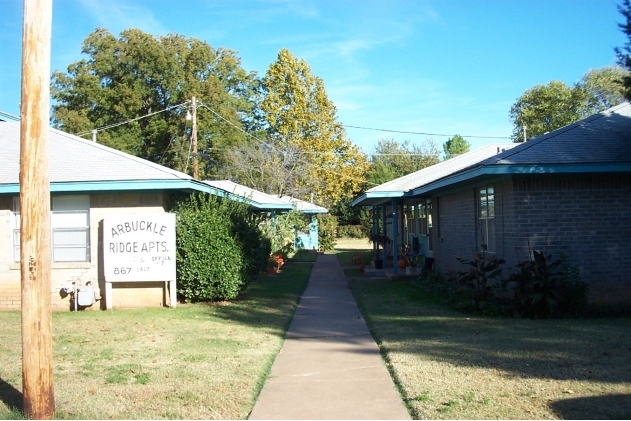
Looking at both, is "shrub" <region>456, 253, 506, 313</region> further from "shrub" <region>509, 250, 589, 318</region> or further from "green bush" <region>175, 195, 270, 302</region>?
"green bush" <region>175, 195, 270, 302</region>

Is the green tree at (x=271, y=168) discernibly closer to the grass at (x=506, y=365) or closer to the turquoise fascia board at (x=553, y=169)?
the grass at (x=506, y=365)

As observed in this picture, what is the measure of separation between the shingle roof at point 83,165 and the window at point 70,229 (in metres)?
0.68

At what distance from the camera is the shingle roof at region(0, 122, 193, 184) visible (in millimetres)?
13617

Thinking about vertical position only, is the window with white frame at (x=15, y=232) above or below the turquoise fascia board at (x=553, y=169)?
below

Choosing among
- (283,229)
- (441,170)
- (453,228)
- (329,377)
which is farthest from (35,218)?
(283,229)

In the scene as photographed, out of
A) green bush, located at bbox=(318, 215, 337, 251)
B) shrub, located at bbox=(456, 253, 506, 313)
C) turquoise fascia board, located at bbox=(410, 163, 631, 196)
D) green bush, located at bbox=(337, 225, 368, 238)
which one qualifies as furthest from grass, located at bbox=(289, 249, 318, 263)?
turquoise fascia board, located at bbox=(410, 163, 631, 196)

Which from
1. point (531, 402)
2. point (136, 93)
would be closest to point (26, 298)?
point (531, 402)

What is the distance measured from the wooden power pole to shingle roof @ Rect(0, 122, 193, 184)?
7.36 m

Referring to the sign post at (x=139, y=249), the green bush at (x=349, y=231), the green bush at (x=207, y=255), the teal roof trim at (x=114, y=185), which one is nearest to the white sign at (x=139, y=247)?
the sign post at (x=139, y=249)

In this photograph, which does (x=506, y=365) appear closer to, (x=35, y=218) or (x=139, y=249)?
(x=35, y=218)

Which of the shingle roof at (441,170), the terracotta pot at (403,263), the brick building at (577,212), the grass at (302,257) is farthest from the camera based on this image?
the grass at (302,257)

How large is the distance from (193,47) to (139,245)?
3227 centimetres

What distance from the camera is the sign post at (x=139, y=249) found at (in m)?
13.8

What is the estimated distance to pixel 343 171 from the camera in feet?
156
